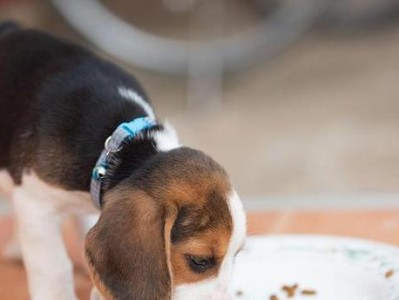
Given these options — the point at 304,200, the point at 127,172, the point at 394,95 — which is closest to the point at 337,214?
the point at 304,200

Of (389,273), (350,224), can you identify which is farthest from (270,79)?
(389,273)

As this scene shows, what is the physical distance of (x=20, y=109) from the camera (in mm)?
2672

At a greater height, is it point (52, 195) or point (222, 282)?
point (52, 195)

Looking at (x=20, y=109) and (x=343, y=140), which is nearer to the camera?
(x=20, y=109)

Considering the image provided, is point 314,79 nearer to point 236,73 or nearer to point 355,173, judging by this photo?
point 236,73

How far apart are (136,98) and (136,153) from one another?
0.96ft

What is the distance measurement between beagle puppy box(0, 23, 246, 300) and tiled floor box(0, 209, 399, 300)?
1.23 feet

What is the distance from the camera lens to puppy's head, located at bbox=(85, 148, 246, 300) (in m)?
2.14

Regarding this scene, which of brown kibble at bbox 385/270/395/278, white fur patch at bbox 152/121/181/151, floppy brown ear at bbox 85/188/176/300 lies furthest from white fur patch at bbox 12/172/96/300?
brown kibble at bbox 385/270/395/278

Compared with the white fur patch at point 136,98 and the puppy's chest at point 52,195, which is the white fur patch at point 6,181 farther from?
the white fur patch at point 136,98

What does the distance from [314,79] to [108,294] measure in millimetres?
4255

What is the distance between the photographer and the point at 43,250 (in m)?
2.55

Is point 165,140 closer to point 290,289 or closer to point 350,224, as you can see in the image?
point 290,289

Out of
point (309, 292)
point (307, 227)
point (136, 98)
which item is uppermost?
point (136, 98)
